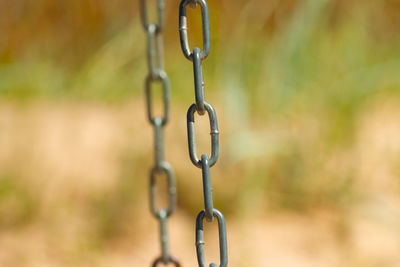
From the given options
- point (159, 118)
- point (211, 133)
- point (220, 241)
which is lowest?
point (220, 241)

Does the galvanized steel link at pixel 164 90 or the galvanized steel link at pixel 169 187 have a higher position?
the galvanized steel link at pixel 164 90

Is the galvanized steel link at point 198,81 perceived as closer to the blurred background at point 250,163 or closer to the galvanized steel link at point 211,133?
the galvanized steel link at point 211,133

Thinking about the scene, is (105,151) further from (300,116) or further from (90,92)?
(300,116)

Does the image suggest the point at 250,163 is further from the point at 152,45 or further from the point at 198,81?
the point at 198,81

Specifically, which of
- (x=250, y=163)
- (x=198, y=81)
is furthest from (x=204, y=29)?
(x=250, y=163)

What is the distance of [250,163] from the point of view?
5.57 ft

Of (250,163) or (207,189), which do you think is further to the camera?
(250,163)

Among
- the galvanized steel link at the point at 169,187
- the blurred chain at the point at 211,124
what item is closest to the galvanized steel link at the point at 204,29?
the blurred chain at the point at 211,124

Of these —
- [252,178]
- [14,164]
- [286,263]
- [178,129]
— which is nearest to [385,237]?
[286,263]

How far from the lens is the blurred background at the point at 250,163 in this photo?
1.64 meters

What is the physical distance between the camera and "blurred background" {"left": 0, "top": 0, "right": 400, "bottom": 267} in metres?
1.64

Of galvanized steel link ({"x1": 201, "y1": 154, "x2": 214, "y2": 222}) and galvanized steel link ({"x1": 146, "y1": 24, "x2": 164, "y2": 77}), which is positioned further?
galvanized steel link ({"x1": 146, "y1": 24, "x2": 164, "y2": 77})

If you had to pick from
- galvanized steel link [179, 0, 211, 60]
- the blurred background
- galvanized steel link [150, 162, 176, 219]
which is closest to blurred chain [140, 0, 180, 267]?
galvanized steel link [150, 162, 176, 219]

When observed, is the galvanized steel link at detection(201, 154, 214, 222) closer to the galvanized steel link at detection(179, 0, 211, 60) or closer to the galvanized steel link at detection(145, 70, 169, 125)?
the galvanized steel link at detection(179, 0, 211, 60)
